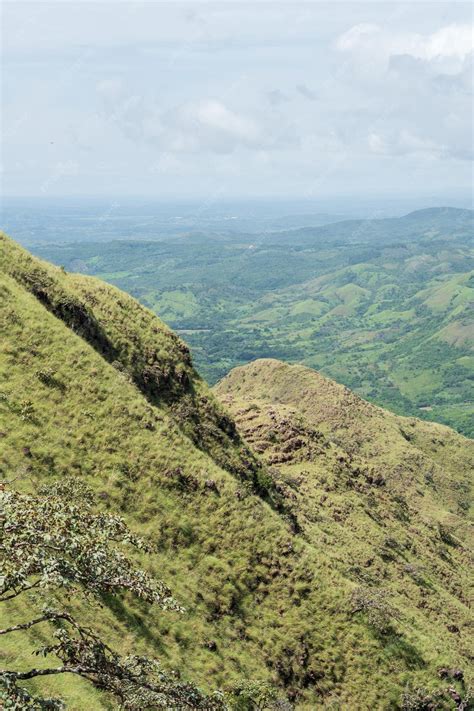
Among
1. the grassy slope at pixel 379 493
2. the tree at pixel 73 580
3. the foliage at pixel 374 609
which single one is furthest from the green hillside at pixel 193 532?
the tree at pixel 73 580

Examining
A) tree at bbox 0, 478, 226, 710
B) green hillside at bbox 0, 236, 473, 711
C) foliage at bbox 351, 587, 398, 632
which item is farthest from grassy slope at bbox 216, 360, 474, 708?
tree at bbox 0, 478, 226, 710

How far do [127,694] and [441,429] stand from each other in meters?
141

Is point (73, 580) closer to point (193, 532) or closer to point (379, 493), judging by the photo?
point (193, 532)

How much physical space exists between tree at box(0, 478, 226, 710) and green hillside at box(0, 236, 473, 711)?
38.3ft

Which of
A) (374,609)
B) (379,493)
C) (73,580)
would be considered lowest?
(379,493)

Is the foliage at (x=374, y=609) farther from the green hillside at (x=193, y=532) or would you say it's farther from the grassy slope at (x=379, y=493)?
the grassy slope at (x=379, y=493)

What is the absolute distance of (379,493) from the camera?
256 ft

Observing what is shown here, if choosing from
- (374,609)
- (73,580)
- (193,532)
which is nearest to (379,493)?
(374,609)

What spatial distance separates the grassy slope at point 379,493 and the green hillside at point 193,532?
0.43 m

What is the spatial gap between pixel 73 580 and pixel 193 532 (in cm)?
2723

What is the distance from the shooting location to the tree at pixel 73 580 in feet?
45.0

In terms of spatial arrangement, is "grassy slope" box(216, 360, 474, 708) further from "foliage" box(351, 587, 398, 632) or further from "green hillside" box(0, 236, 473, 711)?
"foliage" box(351, 587, 398, 632)

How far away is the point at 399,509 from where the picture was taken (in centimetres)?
7775

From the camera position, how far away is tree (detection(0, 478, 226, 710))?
1373 centimetres
